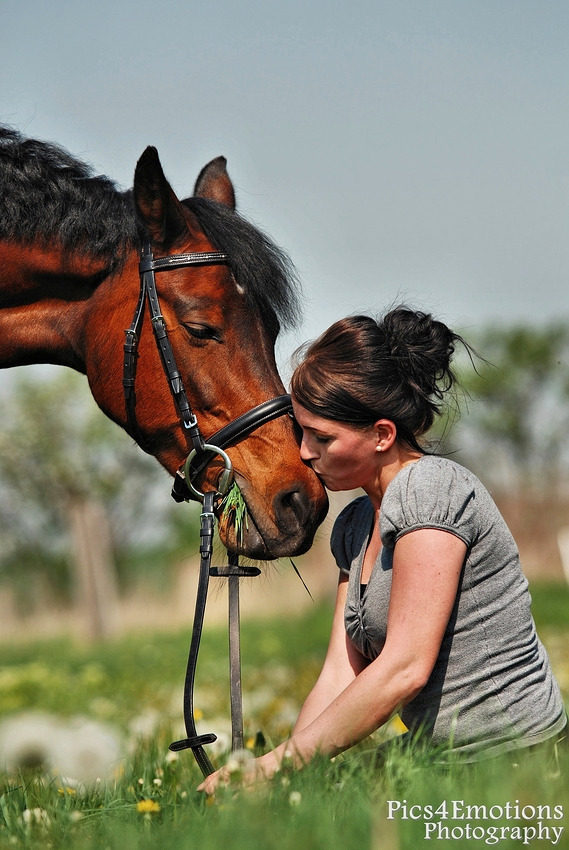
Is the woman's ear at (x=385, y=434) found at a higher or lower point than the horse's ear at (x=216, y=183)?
lower

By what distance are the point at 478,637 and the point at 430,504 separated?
478 mm

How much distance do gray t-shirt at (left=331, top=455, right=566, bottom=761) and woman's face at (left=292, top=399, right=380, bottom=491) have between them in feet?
0.61

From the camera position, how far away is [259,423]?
3.13 m

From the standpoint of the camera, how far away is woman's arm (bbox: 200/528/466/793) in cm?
239

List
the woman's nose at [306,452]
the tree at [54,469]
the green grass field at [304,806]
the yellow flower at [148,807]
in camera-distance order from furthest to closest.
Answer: the tree at [54,469] → the woman's nose at [306,452] → the yellow flower at [148,807] → the green grass field at [304,806]

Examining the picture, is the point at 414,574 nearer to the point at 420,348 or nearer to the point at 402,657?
the point at 402,657

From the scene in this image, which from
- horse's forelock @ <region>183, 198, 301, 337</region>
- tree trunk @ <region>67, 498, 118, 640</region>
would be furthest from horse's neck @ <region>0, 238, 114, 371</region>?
tree trunk @ <region>67, 498, 118, 640</region>

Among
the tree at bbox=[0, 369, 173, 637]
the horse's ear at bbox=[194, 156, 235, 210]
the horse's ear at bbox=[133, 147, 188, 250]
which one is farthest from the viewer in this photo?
the tree at bbox=[0, 369, 173, 637]

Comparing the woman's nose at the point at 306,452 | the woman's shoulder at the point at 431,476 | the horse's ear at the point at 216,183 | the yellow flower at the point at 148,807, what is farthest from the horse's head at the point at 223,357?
the yellow flower at the point at 148,807

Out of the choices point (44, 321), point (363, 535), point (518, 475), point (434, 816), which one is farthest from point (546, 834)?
point (518, 475)

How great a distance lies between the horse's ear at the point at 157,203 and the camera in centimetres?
319

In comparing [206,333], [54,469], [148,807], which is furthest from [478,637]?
[54,469]

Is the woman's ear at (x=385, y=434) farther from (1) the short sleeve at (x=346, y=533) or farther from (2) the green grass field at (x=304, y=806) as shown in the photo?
(2) the green grass field at (x=304, y=806)

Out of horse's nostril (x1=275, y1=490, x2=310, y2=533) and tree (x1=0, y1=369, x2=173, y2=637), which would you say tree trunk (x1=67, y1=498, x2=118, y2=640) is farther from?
horse's nostril (x1=275, y1=490, x2=310, y2=533)
